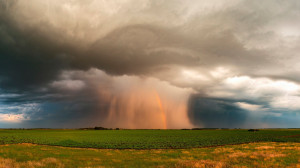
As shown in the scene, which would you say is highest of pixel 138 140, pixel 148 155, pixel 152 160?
pixel 152 160

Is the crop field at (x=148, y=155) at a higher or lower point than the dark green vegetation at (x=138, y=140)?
higher

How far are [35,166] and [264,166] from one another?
94.8ft

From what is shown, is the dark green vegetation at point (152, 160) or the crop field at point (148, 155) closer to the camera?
the dark green vegetation at point (152, 160)

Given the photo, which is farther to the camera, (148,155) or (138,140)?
(138,140)

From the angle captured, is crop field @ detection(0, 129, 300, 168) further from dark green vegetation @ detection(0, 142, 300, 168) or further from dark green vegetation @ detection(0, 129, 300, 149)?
dark green vegetation @ detection(0, 129, 300, 149)

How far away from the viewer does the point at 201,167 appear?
24047 millimetres

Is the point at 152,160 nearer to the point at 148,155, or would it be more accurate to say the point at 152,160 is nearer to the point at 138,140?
Result: the point at 148,155

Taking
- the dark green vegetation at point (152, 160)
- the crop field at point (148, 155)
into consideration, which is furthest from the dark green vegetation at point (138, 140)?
the dark green vegetation at point (152, 160)

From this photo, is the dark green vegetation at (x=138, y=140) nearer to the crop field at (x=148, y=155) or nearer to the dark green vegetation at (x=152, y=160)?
the crop field at (x=148, y=155)

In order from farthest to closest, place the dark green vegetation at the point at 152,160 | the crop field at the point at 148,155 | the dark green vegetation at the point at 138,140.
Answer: the dark green vegetation at the point at 138,140 → the crop field at the point at 148,155 → the dark green vegetation at the point at 152,160

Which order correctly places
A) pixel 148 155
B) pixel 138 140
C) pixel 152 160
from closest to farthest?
pixel 152 160
pixel 148 155
pixel 138 140

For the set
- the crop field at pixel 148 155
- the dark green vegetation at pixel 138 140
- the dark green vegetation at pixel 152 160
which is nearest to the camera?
the dark green vegetation at pixel 152 160

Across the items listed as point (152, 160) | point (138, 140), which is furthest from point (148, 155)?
point (138, 140)

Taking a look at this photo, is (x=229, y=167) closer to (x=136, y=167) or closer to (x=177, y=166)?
(x=177, y=166)
